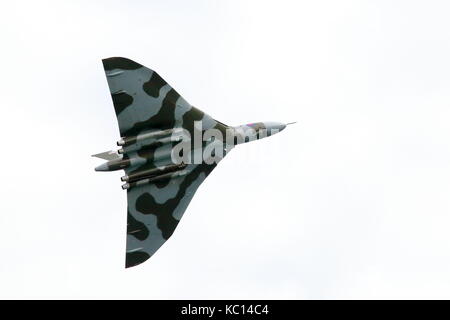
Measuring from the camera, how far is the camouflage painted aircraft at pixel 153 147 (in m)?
52.9

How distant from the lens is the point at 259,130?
185 ft

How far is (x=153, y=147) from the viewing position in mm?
53812

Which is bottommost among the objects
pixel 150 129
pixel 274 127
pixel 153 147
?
pixel 153 147

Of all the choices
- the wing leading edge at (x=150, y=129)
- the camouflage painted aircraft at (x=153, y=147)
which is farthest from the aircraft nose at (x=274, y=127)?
the wing leading edge at (x=150, y=129)

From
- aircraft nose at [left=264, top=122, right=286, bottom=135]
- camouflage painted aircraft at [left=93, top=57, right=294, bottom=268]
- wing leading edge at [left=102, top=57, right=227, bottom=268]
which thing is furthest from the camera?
aircraft nose at [left=264, top=122, right=286, bottom=135]

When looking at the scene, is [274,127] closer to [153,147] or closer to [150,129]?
[153,147]

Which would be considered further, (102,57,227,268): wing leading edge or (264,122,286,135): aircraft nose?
(264,122,286,135): aircraft nose

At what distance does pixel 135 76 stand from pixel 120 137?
11.4 feet

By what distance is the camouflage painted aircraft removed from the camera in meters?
52.9

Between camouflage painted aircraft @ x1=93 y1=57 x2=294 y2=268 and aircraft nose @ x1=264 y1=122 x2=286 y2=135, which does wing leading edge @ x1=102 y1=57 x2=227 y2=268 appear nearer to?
camouflage painted aircraft @ x1=93 y1=57 x2=294 y2=268

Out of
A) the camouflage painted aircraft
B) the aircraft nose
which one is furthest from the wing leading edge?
the aircraft nose

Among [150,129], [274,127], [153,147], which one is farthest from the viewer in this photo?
[274,127]

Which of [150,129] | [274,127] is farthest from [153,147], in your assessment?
[274,127]

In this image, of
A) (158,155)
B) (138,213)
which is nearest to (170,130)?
(158,155)
